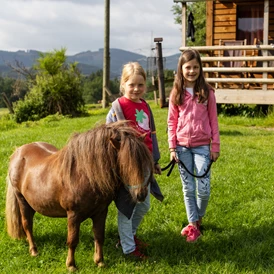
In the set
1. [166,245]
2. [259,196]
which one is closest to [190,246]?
[166,245]

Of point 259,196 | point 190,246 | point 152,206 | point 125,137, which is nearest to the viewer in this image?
point 125,137

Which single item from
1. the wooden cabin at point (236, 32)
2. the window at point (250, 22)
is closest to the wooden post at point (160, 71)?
the wooden cabin at point (236, 32)

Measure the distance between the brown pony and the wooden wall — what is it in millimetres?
12519

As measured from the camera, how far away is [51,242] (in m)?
4.09

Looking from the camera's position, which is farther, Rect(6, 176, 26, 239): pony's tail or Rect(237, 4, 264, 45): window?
Rect(237, 4, 264, 45): window

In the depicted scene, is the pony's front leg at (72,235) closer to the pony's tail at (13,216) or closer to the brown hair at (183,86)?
the pony's tail at (13,216)

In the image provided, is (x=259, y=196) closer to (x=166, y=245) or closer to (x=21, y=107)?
(x=166, y=245)

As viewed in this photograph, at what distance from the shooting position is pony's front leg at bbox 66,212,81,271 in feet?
11.0

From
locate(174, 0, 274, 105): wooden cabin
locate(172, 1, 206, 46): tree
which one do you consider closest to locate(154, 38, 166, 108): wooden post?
locate(174, 0, 274, 105): wooden cabin

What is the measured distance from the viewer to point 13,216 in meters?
4.02

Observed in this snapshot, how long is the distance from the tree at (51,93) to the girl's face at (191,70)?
13.7 metres

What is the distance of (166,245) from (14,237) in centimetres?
144

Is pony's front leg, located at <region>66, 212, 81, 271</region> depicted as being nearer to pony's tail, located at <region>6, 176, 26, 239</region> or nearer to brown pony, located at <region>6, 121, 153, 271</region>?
brown pony, located at <region>6, 121, 153, 271</region>

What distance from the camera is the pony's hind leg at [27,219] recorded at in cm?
386
